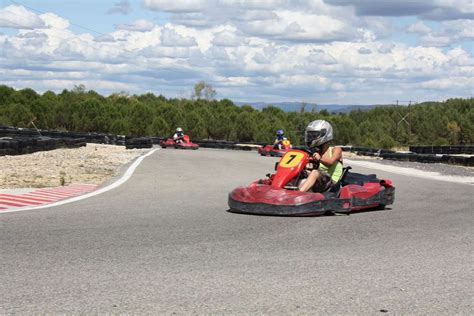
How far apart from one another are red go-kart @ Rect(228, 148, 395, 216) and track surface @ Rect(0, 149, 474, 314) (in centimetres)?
20

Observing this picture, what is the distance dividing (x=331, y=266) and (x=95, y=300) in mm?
2052

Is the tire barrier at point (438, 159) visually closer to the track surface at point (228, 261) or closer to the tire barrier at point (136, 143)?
the tire barrier at point (136, 143)

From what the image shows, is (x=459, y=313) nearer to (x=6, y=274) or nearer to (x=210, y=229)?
(x=6, y=274)

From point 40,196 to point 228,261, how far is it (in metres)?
6.05

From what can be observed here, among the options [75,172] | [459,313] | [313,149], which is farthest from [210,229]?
[75,172]

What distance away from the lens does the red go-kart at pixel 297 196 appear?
30.2 ft

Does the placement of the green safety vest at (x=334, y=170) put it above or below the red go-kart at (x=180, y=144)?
above

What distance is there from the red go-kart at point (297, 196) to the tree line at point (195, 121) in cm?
6687

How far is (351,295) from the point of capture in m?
4.93

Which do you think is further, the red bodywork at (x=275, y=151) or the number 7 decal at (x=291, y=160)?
the red bodywork at (x=275, y=151)

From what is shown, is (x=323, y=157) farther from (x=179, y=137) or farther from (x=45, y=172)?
(x=179, y=137)

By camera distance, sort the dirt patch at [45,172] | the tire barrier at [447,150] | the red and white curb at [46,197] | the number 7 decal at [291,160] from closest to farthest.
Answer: the number 7 decal at [291,160] → the red and white curb at [46,197] → the dirt patch at [45,172] → the tire barrier at [447,150]

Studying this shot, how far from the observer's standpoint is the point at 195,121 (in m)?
90.6

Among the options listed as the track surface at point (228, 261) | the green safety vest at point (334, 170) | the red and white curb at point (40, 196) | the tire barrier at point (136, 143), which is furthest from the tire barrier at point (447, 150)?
the green safety vest at point (334, 170)
